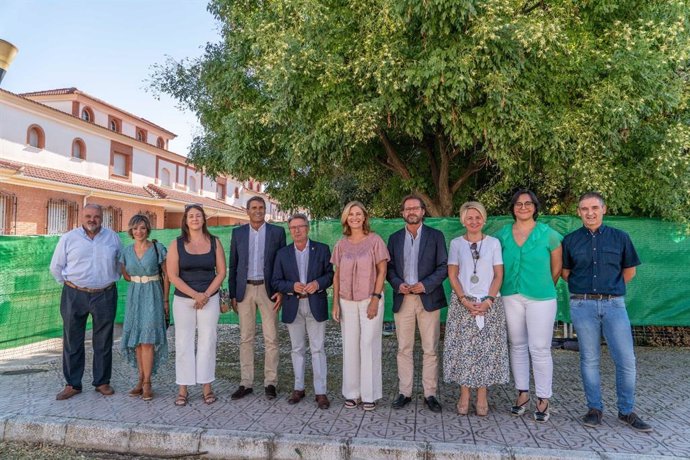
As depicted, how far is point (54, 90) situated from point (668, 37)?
2887cm

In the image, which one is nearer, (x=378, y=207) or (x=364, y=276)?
(x=364, y=276)

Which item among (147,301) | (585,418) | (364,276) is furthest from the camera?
(147,301)

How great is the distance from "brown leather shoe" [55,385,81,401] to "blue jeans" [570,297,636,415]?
526cm

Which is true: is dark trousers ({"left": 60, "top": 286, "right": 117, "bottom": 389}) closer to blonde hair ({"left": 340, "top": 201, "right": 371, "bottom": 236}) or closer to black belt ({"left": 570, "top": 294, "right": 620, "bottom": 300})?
blonde hair ({"left": 340, "top": 201, "right": 371, "bottom": 236})

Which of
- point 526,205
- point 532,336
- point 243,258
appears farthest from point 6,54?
point 532,336

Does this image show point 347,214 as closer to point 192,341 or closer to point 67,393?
point 192,341

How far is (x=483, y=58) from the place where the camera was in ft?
19.5

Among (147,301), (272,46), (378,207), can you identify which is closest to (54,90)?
(378,207)

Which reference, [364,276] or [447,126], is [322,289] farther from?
[447,126]

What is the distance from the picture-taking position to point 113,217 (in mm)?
24844

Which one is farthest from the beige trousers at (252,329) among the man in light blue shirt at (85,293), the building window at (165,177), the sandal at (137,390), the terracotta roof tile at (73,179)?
the building window at (165,177)

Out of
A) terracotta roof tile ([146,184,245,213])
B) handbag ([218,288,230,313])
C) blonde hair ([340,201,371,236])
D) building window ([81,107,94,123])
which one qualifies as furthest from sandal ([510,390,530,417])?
building window ([81,107,94,123])

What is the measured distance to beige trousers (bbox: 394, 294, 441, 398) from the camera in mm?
4820

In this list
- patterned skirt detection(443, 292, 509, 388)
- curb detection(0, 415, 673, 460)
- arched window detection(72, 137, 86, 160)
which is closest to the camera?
curb detection(0, 415, 673, 460)
